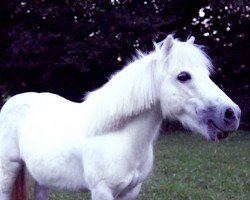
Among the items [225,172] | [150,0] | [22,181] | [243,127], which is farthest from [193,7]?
[22,181]

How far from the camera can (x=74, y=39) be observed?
15750mm

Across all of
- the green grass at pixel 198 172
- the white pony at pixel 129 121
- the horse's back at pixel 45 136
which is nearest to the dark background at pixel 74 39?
the green grass at pixel 198 172

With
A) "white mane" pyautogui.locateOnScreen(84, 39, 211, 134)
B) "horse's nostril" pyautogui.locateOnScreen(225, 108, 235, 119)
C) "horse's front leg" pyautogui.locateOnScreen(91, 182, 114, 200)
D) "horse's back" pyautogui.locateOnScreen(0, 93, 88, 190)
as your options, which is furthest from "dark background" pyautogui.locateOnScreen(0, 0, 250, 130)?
"horse's nostril" pyautogui.locateOnScreen(225, 108, 235, 119)

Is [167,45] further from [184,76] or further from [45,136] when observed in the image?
[45,136]

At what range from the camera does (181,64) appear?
132 inches

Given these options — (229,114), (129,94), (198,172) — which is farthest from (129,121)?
(198,172)

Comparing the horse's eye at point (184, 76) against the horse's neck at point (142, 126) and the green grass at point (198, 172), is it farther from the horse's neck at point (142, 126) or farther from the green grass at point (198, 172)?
the green grass at point (198, 172)

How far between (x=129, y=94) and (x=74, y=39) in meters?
12.5

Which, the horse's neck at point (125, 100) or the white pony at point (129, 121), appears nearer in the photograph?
the white pony at point (129, 121)

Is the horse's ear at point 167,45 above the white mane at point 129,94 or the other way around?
above

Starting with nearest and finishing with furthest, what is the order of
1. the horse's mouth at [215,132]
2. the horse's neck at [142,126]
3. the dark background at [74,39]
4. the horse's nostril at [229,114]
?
1. the horse's nostril at [229,114]
2. the horse's mouth at [215,132]
3. the horse's neck at [142,126]
4. the dark background at [74,39]

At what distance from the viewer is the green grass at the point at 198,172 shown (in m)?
6.36

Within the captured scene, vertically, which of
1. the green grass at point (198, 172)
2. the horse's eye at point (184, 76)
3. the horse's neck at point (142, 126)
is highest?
the horse's eye at point (184, 76)

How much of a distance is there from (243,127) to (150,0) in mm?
5474
